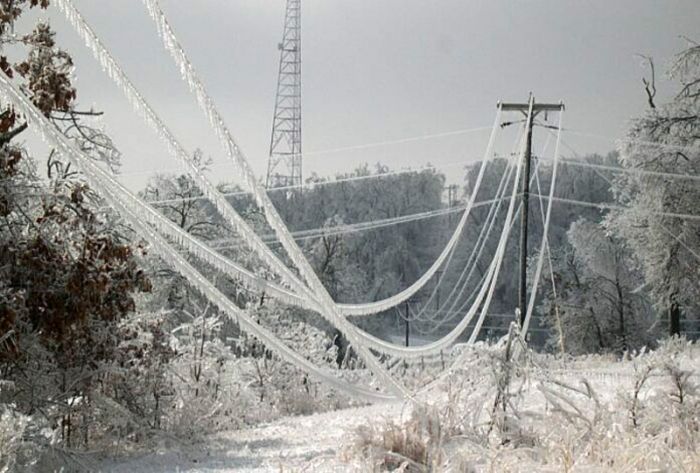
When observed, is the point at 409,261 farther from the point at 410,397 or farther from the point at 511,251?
the point at 410,397

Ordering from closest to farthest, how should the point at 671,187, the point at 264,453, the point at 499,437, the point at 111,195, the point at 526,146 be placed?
the point at 111,195 → the point at 499,437 → the point at 264,453 → the point at 526,146 → the point at 671,187

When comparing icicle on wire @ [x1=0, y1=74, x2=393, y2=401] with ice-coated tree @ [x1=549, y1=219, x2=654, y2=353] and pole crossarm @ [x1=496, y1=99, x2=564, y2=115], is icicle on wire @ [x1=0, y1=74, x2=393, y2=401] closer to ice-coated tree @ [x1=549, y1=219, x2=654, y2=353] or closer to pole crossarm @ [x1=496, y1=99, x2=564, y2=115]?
pole crossarm @ [x1=496, y1=99, x2=564, y2=115]

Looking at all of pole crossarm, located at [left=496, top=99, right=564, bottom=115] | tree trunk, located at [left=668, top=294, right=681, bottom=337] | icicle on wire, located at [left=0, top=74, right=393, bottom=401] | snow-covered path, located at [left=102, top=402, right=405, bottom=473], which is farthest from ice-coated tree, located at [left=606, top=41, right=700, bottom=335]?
icicle on wire, located at [left=0, top=74, right=393, bottom=401]

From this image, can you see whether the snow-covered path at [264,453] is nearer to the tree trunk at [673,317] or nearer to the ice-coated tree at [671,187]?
the ice-coated tree at [671,187]

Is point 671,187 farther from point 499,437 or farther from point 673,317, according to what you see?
point 499,437

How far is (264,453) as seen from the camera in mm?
7254

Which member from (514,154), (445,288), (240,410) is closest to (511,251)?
(445,288)

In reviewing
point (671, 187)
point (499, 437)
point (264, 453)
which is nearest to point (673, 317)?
point (671, 187)

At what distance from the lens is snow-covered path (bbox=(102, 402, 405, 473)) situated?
5567 millimetres

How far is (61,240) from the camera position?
7742 millimetres

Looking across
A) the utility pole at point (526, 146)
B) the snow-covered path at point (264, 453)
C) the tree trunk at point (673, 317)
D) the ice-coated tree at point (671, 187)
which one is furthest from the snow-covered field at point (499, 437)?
the tree trunk at point (673, 317)

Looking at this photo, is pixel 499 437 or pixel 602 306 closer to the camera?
pixel 499 437

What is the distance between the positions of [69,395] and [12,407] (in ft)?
7.15

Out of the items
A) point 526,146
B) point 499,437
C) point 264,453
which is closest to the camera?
point 499,437
